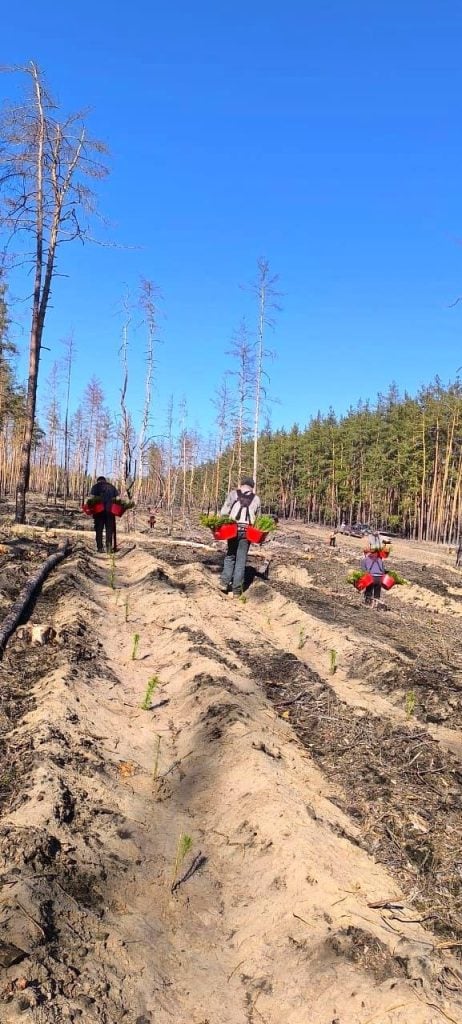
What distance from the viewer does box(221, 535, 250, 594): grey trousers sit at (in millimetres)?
9844

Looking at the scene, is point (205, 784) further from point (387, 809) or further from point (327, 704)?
point (327, 704)

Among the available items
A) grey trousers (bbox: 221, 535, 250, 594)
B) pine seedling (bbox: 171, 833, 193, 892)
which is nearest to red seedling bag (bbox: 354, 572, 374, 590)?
grey trousers (bbox: 221, 535, 250, 594)

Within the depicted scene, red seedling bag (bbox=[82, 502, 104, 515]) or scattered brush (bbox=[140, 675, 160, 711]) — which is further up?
red seedling bag (bbox=[82, 502, 104, 515])

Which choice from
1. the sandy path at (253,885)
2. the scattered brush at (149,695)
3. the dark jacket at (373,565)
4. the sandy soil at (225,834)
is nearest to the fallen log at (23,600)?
the sandy soil at (225,834)

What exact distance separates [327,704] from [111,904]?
307 centimetres

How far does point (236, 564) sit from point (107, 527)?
4.20 metres

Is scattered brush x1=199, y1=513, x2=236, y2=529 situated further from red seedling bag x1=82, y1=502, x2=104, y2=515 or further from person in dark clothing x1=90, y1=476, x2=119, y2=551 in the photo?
red seedling bag x1=82, y1=502, x2=104, y2=515

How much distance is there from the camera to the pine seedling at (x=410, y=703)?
214 inches

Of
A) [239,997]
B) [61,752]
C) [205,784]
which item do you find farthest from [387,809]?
[61,752]

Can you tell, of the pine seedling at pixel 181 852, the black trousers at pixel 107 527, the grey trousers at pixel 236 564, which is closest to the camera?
the pine seedling at pixel 181 852

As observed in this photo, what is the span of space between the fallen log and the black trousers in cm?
174

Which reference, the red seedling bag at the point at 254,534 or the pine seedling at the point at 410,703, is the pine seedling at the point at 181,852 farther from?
the red seedling bag at the point at 254,534

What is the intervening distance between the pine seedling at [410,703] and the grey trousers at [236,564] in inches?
169

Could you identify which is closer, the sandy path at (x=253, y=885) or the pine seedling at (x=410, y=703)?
the sandy path at (x=253, y=885)
